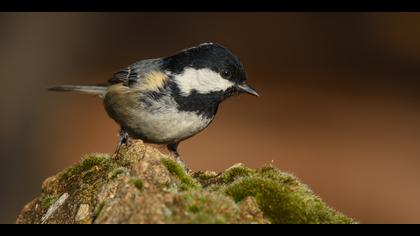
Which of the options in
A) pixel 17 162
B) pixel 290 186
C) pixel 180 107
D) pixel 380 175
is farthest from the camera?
pixel 17 162

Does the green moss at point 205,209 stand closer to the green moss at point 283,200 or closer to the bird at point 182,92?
the green moss at point 283,200

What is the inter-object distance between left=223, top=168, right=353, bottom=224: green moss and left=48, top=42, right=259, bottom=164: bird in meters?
1.54

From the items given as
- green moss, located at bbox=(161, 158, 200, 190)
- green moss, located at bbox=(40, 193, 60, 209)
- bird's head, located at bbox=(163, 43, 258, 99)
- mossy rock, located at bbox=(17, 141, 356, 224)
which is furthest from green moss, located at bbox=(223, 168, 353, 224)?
bird's head, located at bbox=(163, 43, 258, 99)

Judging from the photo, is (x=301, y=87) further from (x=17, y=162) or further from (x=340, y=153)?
(x=17, y=162)

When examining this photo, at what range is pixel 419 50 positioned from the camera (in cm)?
1106

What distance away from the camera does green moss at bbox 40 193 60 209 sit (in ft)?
11.5

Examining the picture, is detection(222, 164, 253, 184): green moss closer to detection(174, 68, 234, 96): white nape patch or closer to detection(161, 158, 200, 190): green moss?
detection(161, 158, 200, 190): green moss

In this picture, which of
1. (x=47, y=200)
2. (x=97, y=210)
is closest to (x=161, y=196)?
(x=97, y=210)

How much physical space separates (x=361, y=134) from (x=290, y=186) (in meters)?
6.90

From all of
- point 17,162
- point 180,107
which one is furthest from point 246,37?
point 180,107

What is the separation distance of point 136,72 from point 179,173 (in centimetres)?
199

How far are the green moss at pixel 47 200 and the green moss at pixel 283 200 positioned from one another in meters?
0.97

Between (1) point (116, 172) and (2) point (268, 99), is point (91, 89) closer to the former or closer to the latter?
(1) point (116, 172)

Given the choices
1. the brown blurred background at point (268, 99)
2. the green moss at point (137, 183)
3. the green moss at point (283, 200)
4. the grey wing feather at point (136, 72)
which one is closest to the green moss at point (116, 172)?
the green moss at point (137, 183)
